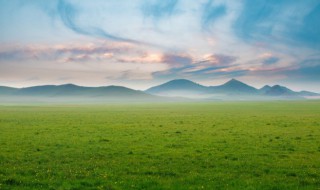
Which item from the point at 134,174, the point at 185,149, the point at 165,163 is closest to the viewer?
the point at 134,174

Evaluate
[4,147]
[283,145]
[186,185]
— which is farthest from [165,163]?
[4,147]

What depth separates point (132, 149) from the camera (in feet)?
75.2

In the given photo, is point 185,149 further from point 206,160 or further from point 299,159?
point 299,159

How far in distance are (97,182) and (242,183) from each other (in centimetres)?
645

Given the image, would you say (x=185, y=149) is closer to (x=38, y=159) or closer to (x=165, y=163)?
(x=165, y=163)

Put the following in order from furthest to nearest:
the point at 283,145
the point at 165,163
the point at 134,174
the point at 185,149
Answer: the point at 283,145 < the point at 185,149 < the point at 165,163 < the point at 134,174

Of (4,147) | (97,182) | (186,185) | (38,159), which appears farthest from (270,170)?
(4,147)

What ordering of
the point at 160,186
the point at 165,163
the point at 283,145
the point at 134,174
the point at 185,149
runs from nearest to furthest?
the point at 160,186
the point at 134,174
the point at 165,163
the point at 185,149
the point at 283,145

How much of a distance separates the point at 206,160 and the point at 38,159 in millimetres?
10267

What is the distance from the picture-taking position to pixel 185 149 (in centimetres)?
2270

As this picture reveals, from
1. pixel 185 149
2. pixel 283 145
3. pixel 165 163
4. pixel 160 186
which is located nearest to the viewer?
pixel 160 186

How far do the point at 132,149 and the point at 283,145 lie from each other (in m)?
11.9

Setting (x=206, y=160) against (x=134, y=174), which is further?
(x=206, y=160)

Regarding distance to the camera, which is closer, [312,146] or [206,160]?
[206,160]
